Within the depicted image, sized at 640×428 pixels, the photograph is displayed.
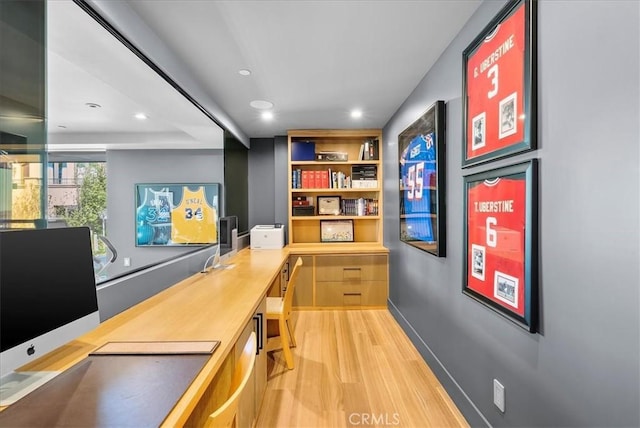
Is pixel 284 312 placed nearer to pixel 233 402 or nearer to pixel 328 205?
pixel 233 402

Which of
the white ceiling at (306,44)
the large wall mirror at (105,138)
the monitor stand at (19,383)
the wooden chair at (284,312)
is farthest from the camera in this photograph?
the wooden chair at (284,312)

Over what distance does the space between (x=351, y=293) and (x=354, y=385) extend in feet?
5.43

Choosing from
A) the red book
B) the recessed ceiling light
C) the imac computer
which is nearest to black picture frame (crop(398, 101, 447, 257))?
the red book

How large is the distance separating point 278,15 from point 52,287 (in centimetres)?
163

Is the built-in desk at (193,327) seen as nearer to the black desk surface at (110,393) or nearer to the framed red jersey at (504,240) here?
the black desk surface at (110,393)

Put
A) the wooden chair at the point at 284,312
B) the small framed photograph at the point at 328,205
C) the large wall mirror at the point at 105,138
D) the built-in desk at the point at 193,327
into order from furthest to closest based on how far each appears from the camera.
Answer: the small framed photograph at the point at 328,205 < the wooden chair at the point at 284,312 < the large wall mirror at the point at 105,138 < the built-in desk at the point at 193,327

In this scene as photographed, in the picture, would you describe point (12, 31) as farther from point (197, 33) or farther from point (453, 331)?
point (453, 331)

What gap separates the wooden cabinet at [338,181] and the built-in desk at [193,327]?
2.11 meters

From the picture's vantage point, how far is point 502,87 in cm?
143

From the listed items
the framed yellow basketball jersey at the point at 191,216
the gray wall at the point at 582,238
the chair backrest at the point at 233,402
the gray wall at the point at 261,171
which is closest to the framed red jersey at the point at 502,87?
the gray wall at the point at 582,238

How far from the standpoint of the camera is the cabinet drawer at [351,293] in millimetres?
3855

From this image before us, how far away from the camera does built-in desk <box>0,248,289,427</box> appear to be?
104 centimetres

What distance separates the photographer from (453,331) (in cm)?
202

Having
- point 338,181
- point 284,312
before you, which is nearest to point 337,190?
point 338,181
